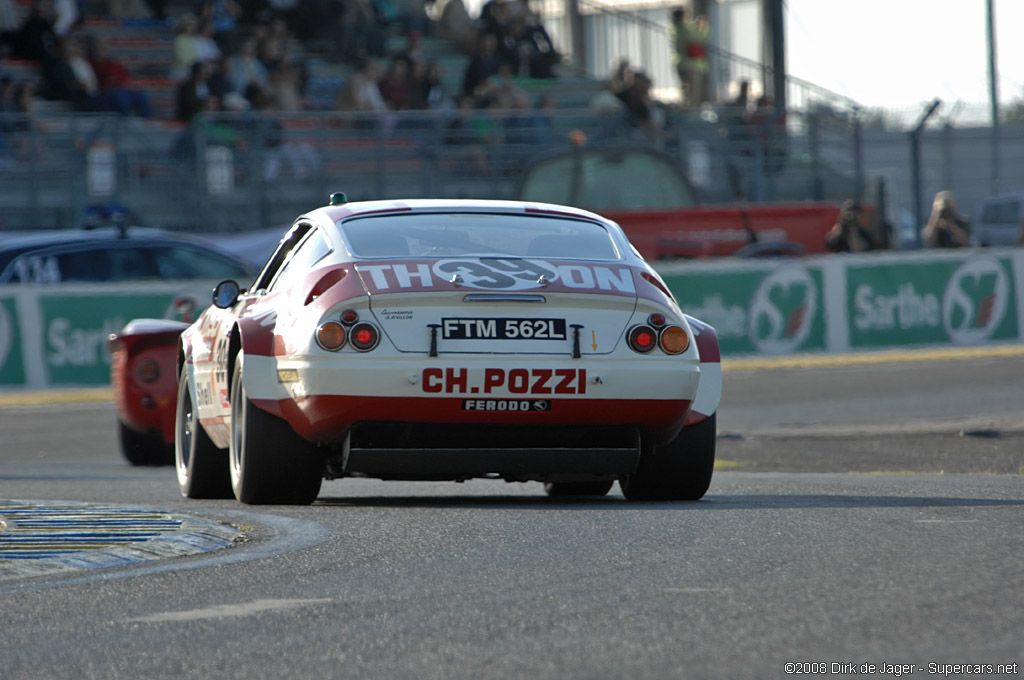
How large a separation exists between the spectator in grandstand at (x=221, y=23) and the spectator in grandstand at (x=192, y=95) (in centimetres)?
186

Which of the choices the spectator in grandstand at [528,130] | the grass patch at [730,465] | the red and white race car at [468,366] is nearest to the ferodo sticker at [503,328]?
the red and white race car at [468,366]

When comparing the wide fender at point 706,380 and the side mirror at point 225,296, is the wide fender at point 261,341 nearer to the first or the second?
the side mirror at point 225,296

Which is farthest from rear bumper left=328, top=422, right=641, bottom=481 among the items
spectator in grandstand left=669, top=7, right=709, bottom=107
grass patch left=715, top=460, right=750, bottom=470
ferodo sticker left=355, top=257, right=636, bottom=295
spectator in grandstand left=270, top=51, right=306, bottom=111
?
spectator in grandstand left=669, top=7, right=709, bottom=107

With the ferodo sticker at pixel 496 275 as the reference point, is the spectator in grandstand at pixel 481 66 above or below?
above

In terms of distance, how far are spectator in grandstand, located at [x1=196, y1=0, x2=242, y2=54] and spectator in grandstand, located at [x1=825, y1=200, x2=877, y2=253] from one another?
28.7ft

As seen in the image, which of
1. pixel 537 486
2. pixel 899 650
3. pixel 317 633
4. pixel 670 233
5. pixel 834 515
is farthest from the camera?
pixel 670 233

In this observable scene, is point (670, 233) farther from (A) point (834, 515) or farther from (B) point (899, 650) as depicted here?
(B) point (899, 650)

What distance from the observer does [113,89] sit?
23344 mm

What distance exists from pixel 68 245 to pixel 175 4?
A: 12.2 m

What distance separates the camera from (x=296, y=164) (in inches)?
865

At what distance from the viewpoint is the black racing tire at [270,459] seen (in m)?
7.25

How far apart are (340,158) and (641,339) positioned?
1586 centimetres

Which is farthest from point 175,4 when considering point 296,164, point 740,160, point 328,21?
point 740,160

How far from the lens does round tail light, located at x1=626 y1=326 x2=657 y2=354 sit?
7016 mm
